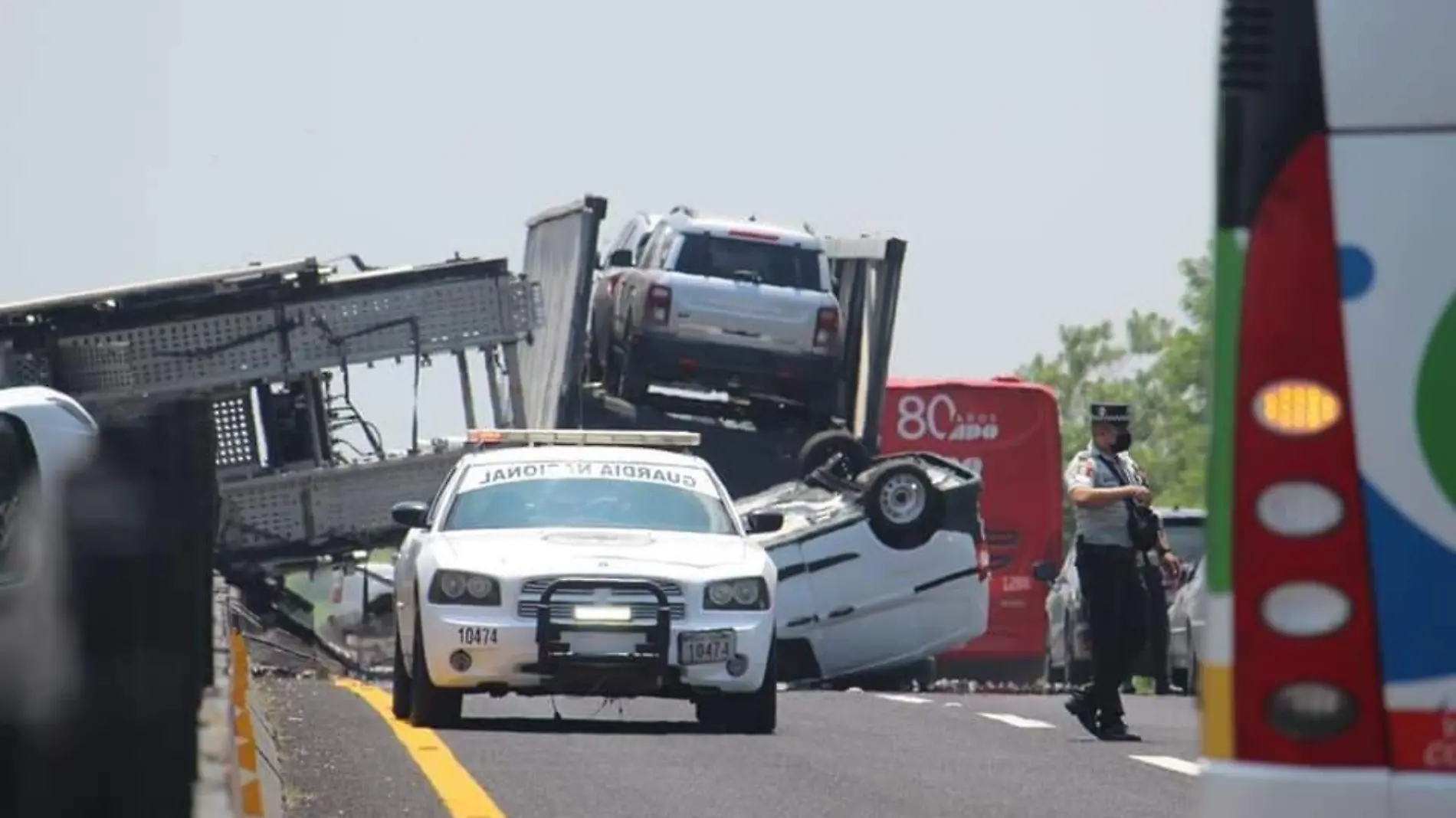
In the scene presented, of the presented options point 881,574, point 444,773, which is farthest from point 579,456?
point 881,574

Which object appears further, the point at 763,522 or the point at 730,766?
the point at 763,522

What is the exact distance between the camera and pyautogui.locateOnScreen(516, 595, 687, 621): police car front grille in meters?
16.4

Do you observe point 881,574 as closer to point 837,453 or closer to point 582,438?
point 837,453

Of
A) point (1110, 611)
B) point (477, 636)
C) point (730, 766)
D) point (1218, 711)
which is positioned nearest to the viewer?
point (1218, 711)

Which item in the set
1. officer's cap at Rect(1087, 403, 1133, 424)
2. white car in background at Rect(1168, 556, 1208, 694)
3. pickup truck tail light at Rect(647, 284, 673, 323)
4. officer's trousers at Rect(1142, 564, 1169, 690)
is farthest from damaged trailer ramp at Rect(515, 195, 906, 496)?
officer's cap at Rect(1087, 403, 1133, 424)

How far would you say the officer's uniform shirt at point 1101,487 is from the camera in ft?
55.9

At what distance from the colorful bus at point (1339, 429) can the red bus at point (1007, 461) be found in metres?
30.5

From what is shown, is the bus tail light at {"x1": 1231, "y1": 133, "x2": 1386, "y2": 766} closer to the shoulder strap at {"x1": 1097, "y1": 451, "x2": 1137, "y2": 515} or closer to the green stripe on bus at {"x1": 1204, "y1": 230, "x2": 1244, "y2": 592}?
the green stripe on bus at {"x1": 1204, "y1": 230, "x2": 1244, "y2": 592}

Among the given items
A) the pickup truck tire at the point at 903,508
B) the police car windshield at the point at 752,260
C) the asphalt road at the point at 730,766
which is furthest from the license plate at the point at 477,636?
the police car windshield at the point at 752,260

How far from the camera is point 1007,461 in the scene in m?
36.0

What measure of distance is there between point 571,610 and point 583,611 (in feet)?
0.19

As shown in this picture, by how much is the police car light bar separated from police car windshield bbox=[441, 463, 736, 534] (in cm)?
164

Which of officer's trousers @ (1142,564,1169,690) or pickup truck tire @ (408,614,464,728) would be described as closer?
pickup truck tire @ (408,614,464,728)

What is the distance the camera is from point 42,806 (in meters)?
5.62
